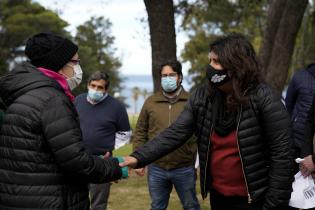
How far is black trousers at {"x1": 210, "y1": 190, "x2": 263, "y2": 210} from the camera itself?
11.9 ft

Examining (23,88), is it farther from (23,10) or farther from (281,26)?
(23,10)

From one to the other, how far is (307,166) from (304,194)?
0.82 feet

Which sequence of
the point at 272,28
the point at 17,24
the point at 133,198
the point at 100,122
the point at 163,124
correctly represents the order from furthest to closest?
the point at 17,24 → the point at 272,28 → the point at 133,198 → the point at 100,122 → the point at 163,124

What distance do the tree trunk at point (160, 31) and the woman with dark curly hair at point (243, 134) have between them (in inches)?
201

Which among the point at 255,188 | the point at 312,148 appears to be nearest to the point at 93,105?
the point at 312,148

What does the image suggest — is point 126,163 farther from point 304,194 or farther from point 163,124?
point 163,124

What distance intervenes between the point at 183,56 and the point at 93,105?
128 feet

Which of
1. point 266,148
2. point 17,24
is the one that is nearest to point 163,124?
point 266,148

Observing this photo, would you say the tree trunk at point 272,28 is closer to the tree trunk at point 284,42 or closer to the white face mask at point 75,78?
the tree trunk at point 284,42

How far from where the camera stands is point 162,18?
879 cm

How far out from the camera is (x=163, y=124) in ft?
19.6

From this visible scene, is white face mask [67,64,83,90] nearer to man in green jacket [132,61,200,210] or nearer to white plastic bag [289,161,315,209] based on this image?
white plastic bag [289,161,315,209]

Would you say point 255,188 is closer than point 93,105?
Yes

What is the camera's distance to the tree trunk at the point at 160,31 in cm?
879
